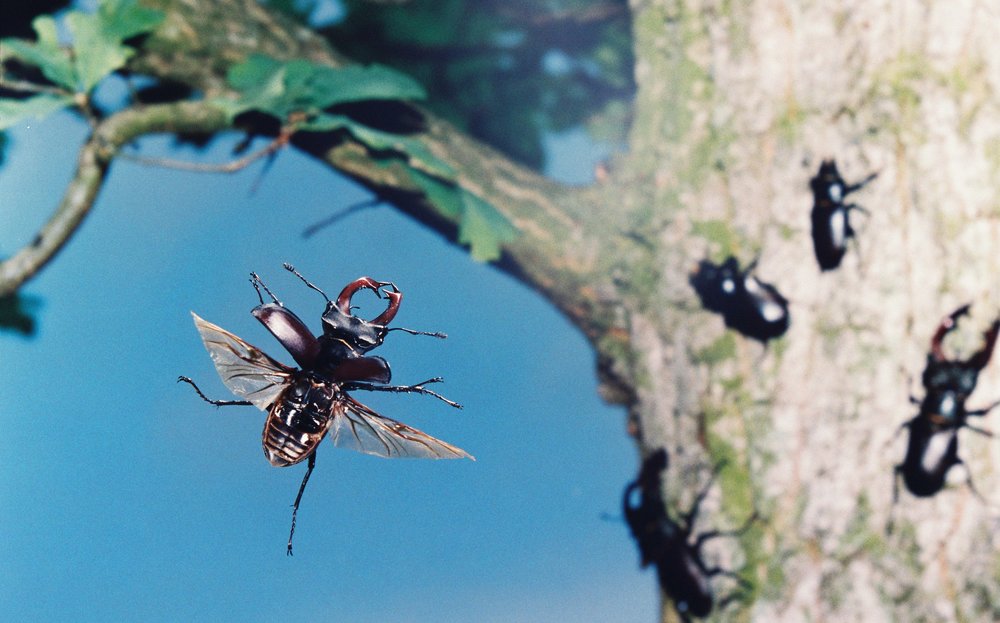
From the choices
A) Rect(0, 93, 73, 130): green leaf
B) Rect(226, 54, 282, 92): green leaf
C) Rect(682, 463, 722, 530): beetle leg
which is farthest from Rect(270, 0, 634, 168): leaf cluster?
Rect(682, 463, 722, 530): beetle leg

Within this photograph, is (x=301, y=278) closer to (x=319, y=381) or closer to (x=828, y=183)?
(x=319, y=381)

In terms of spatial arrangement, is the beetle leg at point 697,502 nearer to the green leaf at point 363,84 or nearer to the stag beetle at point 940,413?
the stag beetle at point 940,413

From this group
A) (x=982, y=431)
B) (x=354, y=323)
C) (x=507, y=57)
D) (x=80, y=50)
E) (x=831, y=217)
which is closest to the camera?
(x=354, y=323)

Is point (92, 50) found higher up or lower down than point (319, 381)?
higher up

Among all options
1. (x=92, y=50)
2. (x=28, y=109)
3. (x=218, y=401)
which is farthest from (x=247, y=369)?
(x=92, y=50)

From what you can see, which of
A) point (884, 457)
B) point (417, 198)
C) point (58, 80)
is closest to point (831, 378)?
point (884, 457)

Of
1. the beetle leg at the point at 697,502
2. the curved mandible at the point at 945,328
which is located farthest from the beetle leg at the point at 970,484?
the beetle leg at the point at 697,502
